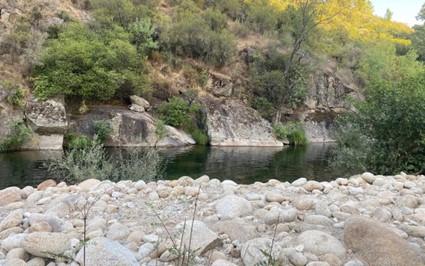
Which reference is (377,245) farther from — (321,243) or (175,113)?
(175,113)

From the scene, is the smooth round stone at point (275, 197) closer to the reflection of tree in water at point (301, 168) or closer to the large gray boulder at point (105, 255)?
the large gray boulder at point (105, 255)

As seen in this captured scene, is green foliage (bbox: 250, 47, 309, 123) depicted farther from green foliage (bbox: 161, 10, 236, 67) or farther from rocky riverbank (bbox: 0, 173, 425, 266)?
rocky riverbank (bbox: 0, 173, 425, 266)

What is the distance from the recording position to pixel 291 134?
25.9 meters

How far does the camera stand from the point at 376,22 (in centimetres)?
5541

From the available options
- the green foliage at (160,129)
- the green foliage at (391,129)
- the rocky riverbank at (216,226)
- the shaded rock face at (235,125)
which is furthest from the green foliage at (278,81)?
the rocky riverbank at (216,226)

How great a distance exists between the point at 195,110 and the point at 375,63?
70.2 feet

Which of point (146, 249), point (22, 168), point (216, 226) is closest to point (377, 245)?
point (216, 226)

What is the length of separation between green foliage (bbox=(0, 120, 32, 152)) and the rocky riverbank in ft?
39.6

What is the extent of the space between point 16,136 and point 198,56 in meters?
15.6

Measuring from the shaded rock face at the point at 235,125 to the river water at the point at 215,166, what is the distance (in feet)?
13.2

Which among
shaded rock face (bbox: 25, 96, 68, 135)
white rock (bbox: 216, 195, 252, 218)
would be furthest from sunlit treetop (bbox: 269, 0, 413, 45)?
white rock (bbox: 216, 195, 252, 218)

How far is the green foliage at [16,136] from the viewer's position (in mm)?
15266

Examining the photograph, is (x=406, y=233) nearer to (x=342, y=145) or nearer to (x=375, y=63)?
(x=342, y=145)

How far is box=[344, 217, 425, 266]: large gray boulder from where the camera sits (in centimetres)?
252
